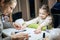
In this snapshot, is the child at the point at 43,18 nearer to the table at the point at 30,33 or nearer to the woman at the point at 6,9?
the table at the point at 30,33

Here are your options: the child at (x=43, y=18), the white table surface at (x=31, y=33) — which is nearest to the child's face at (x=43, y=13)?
the child at (x=43, y=18)

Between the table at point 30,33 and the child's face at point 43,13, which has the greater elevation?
the child's face at point 43,13

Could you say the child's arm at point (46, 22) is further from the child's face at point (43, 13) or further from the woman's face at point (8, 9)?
the woman's face at point (8, 9)

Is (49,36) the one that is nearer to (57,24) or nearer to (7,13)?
(57,24)

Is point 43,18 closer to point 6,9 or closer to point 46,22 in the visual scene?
point 46,22

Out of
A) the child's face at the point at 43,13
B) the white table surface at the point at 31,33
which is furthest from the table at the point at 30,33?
the child's face at the point at 43,13

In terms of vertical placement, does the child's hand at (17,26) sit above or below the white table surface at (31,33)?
above

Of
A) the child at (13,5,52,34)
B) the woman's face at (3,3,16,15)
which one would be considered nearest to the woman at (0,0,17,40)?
the woman's face at (3,3,16,15)

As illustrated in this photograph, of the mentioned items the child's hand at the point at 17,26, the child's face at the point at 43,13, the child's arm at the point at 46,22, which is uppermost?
the child's face at the point at 43,13

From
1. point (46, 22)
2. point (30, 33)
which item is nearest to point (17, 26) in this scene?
point (30, 33)

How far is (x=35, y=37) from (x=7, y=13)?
259mm

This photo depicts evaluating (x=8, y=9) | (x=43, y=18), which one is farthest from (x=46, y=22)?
(x=8, y=9)

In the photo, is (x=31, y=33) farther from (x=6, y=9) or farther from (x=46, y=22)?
(x=6, y=9)

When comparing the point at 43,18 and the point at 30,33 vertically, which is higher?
the point at 43,18
